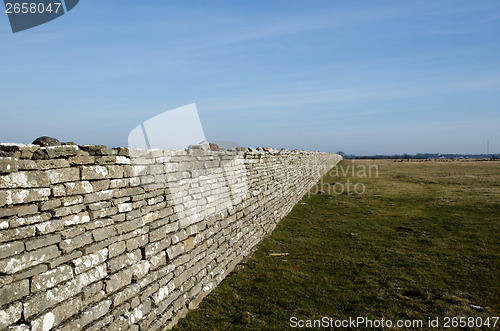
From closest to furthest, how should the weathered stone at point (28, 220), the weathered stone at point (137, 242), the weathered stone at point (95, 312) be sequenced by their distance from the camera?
the weathered stone at point (28, 220), the weathered stone at point (95, 312), the weathered stone at point (137, 242)

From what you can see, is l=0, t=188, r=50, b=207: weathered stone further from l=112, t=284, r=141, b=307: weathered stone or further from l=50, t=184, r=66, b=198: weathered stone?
l=112, t=284, r=141, b=307: weathered stone

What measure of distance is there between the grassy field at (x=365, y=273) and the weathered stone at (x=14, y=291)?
2.60 m

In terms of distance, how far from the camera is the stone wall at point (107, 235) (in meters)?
2.94

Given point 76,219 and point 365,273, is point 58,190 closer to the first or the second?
point 76,219

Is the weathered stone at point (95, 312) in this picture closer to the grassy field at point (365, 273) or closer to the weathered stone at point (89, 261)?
the weathered stone at point (89, 261)

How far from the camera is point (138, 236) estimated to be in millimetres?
4469

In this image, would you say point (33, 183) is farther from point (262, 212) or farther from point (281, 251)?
point (262, 212)

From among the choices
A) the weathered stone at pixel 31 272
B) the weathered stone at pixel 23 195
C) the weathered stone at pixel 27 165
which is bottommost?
the weathered stone at pixel 31 272

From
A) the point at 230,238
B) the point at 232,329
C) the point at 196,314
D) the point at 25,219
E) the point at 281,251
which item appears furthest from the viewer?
the point at 281,251

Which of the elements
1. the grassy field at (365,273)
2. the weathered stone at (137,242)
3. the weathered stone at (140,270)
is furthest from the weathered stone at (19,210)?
the grassy field at (365,273)

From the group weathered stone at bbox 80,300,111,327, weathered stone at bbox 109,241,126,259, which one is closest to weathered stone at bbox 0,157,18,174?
weathered stone at bbox 109,241,126,259

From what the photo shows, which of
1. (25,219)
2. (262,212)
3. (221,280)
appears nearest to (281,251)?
(262,212)

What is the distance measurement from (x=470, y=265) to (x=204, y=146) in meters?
6.33

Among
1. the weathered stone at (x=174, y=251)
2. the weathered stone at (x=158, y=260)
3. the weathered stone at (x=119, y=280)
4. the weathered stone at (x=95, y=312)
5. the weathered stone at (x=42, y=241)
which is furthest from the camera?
the weathered stone at (x=174, y=251)
